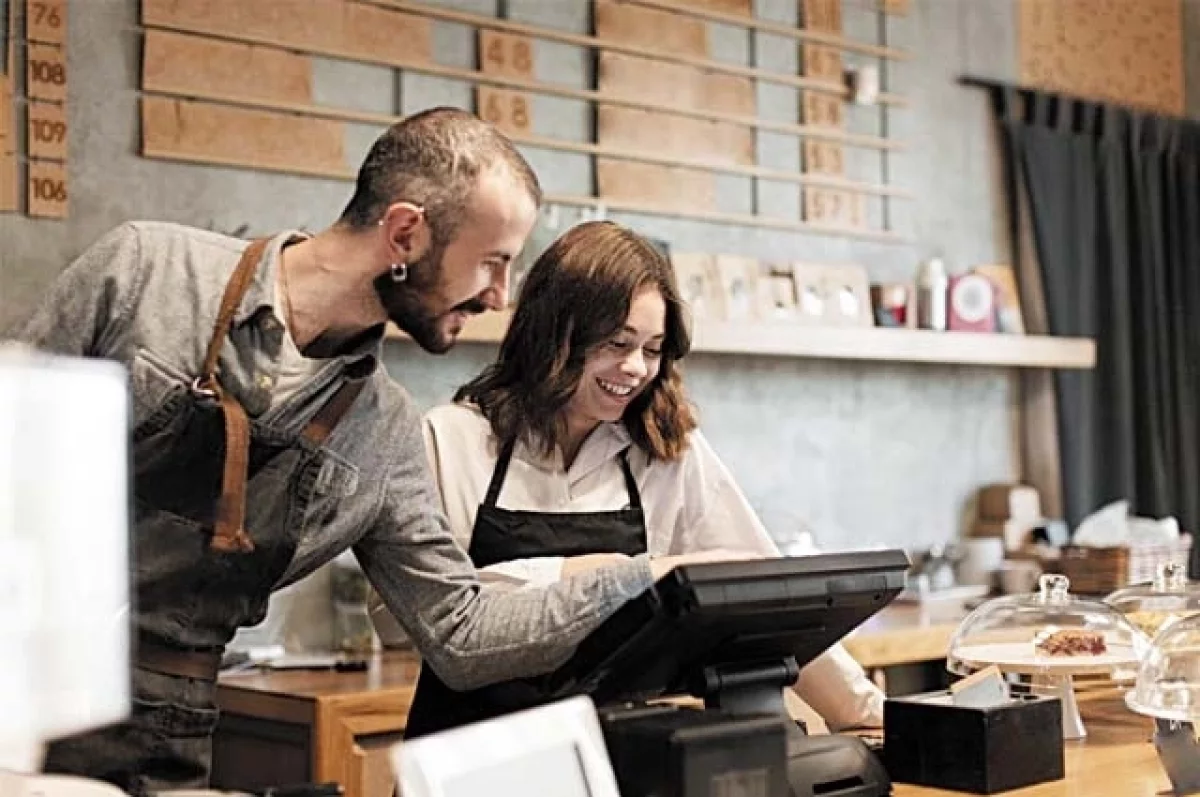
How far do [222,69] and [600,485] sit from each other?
1.67 meters

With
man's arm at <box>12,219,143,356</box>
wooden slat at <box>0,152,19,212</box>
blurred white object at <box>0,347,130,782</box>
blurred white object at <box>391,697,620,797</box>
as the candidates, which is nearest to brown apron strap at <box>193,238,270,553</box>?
man's arm at <box>12,219,143,356</box>

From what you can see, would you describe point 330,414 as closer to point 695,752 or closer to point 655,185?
point 695,752

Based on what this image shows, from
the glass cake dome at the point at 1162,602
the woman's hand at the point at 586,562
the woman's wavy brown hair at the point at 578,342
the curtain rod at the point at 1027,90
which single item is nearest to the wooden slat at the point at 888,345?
the curtain rod at the point at 1027,90

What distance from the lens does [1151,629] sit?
8.36ft

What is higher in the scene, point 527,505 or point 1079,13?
point 1079,13

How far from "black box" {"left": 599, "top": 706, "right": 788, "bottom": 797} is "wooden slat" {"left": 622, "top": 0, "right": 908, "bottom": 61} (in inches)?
134

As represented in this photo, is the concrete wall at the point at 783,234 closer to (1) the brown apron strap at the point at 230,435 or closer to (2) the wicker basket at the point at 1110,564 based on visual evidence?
(2) the wicker basket at the point at 1110,564

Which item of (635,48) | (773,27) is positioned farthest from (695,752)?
(773,27)

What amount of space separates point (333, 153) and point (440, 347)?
200 centimetres

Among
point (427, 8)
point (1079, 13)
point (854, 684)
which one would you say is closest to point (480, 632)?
point (854, 684)

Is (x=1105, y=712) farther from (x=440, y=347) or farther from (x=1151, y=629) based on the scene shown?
(x=440, y=347)

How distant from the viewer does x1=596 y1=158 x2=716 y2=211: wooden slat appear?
4672 mm

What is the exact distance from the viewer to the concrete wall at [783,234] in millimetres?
3750

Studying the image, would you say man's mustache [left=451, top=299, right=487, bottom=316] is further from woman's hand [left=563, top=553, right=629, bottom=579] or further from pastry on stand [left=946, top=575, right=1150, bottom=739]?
pastry on stand [left=946, top=575, right=1150, bottom=739]
